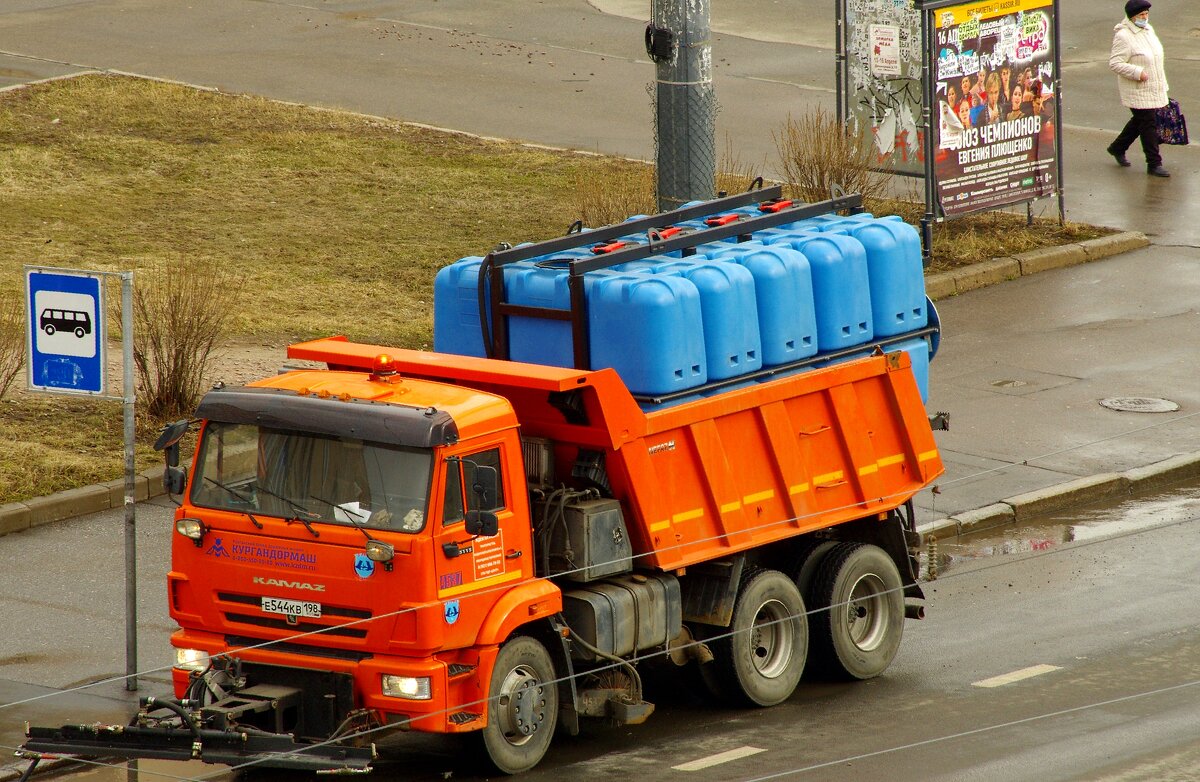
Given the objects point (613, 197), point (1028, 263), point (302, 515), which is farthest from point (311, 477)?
point (1028, 263)

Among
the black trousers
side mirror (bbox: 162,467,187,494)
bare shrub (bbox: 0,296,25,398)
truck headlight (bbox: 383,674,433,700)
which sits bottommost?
truck headlight (bbox: 383,674,433,700)

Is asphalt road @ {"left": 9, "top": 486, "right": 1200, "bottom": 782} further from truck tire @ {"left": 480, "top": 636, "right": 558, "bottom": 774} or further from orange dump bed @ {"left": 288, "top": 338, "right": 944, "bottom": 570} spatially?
orange dump bed @ {"left": 288, "top": 338, "right": 944, "bottom": 570}

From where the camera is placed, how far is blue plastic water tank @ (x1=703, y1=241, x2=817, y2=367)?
1104 centimetres

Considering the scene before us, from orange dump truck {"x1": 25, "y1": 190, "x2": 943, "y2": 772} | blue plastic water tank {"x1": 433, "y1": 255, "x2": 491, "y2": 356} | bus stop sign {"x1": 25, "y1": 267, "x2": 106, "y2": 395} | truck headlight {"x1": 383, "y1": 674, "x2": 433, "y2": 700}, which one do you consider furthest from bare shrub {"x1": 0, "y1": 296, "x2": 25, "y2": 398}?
truck headlight {"x1": 383, "y1": 674, "x2": 433, "y2": 700}

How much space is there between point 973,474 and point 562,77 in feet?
51.5

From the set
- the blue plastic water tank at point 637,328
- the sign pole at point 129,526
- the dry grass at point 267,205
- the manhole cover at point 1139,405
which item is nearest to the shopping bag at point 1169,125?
the dry grass at point 267,205

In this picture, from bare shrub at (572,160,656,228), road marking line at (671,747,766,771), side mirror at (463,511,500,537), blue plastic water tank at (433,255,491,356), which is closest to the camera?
side mirror at (463,511,500,537)

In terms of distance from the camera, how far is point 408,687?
368 inches

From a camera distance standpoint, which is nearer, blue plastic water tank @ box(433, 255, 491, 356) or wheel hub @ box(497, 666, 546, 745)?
wheel hub @ box(497, 666, 546, 745)

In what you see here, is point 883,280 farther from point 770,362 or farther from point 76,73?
point 76,73

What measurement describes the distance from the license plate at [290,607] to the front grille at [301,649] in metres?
0.15

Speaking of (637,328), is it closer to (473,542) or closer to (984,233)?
(473,542)

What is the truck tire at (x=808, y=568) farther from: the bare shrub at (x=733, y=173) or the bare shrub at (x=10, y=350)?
the bare shrub at (x=733, y=173)

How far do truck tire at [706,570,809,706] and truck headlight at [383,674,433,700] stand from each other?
2020 mm
